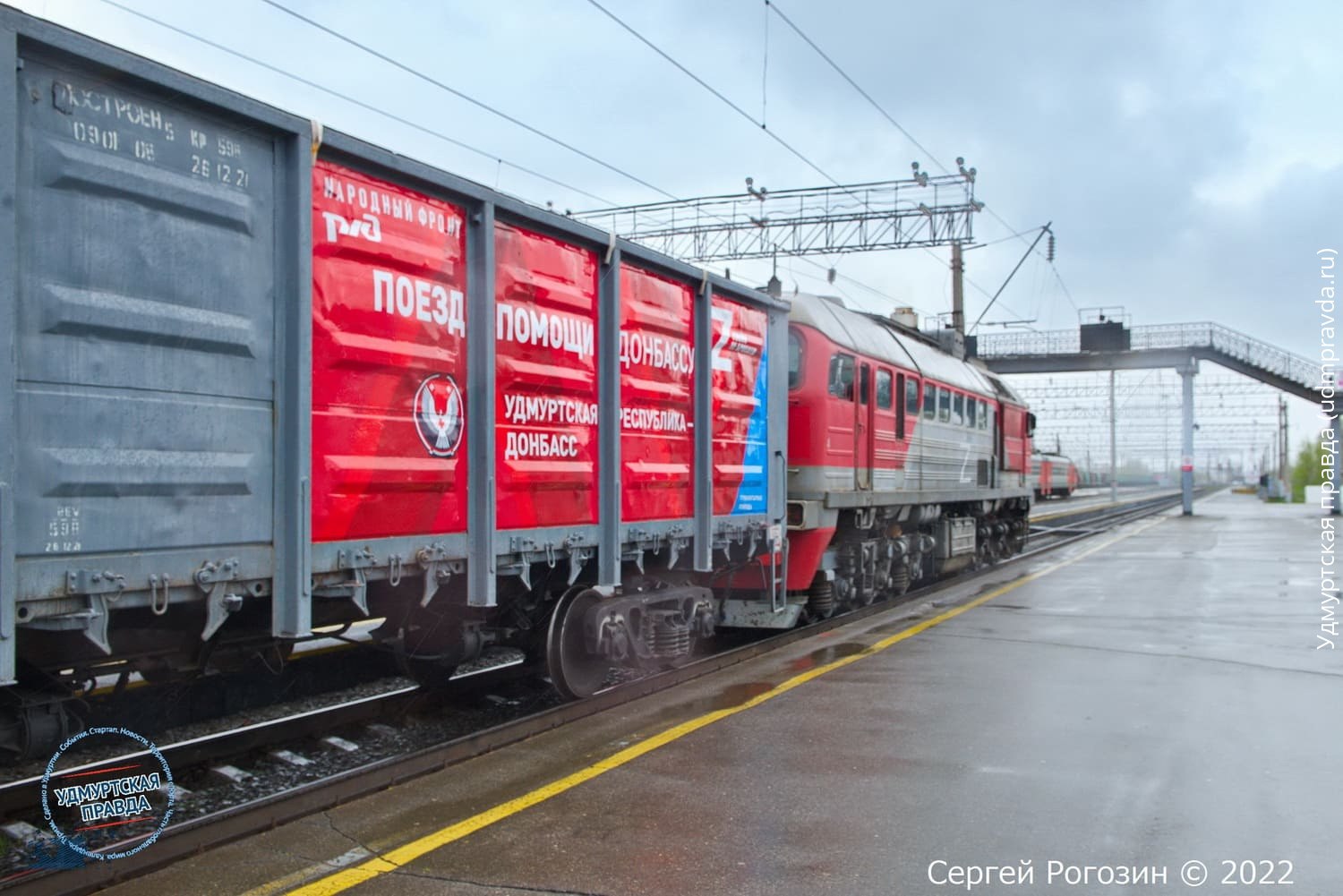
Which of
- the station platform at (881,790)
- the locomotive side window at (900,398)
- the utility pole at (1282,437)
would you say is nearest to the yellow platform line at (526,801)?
the station platform at (881,790)

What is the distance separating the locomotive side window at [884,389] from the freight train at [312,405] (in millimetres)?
3598

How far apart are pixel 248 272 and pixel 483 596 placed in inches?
85.5

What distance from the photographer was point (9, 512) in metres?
3.53

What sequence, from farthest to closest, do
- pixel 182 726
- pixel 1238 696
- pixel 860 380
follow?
pixel 860 380, pixel 1238 696, pixel 182 726

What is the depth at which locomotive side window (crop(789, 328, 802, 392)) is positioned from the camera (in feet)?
35.6

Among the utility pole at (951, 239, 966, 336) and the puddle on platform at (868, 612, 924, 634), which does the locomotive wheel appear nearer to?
the puddle on platform at (868, 612, 924, 634)

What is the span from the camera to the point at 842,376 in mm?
11164

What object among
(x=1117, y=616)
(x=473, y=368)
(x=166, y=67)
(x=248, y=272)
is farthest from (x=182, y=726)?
(x=1117, y=616)

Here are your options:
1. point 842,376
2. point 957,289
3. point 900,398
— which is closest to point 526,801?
point 842,376

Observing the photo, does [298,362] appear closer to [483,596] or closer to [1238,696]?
[483,596]

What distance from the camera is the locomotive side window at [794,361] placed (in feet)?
35.6

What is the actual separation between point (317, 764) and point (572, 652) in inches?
73.5

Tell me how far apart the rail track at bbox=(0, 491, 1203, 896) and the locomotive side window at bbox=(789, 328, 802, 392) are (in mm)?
2781

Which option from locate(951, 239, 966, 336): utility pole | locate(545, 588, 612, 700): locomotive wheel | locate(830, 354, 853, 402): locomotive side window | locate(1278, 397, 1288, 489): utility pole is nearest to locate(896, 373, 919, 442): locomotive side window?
locate(830, 354, 853, 402): locomotive side window
